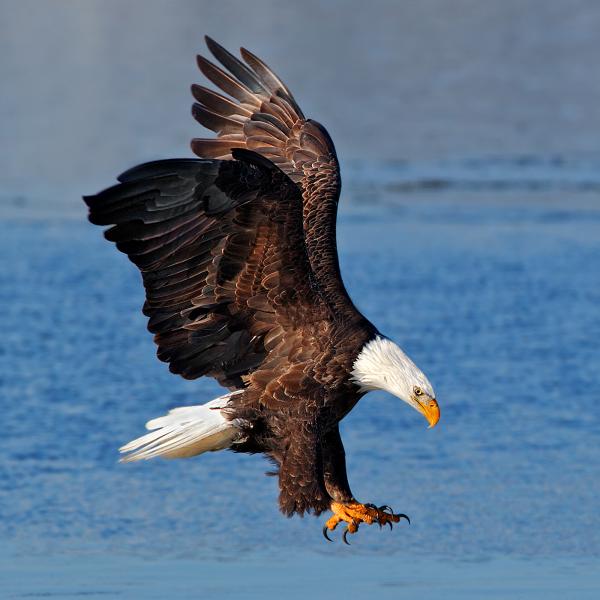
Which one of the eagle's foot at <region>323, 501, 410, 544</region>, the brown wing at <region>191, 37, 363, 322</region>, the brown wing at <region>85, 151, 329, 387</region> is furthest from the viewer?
the brown wing at <region>191, 37, 363, 322</region>

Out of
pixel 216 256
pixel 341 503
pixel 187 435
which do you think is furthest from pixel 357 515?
pixel 216 256

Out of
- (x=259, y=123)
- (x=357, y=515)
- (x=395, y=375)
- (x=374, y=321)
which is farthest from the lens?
(x=374, y=321)

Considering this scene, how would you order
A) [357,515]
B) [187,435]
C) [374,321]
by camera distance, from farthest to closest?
[374,321] → [187,435] → [357,515]

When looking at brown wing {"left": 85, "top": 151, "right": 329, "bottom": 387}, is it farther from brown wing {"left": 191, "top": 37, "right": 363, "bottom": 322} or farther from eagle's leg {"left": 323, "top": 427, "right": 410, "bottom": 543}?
brown wing {"left": 191, "top": 37, "right": 363, "bottom": 322}

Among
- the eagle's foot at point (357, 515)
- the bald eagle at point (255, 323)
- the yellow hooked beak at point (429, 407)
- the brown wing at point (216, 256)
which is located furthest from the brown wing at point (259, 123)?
the eagle's foot at point (357, 515)

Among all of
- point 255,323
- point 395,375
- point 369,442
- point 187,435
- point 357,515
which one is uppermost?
point 369,442

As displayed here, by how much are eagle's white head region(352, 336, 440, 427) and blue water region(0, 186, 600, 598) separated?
74 centimetres

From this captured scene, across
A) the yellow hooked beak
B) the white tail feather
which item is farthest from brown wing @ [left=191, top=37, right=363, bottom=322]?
the yellow hooked beak

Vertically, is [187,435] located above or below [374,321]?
below

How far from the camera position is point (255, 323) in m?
5.45

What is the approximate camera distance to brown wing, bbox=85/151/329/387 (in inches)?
196

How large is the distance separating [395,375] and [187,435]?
0.80 m

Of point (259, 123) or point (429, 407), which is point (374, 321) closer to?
point (259, 123)

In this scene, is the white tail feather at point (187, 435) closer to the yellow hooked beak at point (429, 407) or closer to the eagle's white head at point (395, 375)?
the eagle's white head at point (395, 375)
